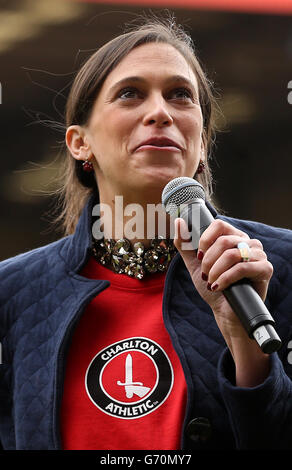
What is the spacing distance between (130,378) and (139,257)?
346mm

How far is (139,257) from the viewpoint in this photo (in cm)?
175

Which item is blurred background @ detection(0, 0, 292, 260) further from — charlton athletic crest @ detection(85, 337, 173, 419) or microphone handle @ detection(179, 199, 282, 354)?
microphone handle @ detection(179, 199, 282, 354)

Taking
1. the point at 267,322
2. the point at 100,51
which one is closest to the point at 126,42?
the point at 100,51

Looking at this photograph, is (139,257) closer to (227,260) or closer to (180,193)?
(180,193)

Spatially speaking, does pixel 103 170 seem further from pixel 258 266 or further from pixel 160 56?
pixel 258 266

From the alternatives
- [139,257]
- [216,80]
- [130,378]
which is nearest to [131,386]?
[130,378]

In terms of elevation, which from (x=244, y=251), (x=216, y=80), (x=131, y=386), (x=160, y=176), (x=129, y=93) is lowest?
(x=131, y=386)

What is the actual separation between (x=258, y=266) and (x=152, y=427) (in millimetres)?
517

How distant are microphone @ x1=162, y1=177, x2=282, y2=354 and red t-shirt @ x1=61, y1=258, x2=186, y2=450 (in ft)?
1.16

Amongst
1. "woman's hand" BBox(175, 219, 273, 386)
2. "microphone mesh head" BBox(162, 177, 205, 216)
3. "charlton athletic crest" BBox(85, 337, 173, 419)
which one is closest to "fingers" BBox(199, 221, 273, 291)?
"woman's hand" BBox(175, 219, 273, 386)

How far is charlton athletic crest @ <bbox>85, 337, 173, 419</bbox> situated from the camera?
1503 millimetres

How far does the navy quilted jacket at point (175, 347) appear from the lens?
135 cm

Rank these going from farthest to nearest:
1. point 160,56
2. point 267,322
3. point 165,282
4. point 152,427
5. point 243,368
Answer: point 160,56, point 165,282, point 152,427, point 243,368, point 267,322
